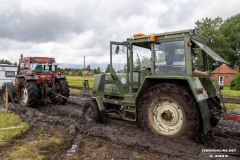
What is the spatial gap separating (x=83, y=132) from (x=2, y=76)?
1104 cm

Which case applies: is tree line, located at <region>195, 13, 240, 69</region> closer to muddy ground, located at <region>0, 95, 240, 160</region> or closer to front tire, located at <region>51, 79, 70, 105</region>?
front tire, located at <region>51, 79, 70, 105</region>

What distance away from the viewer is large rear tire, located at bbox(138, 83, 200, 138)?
4941 mm

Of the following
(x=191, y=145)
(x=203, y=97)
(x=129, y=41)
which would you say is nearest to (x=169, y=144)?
(x=191, y=145)

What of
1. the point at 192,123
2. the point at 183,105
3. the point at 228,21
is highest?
the point at 228,21

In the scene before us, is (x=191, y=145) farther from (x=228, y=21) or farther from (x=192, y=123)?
(x=228, y=21)

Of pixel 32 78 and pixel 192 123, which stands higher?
pixel 32 78

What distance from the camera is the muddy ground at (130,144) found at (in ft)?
14.5

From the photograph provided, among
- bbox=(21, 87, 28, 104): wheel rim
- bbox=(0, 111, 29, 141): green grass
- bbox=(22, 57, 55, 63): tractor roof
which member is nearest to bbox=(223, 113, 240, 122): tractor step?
bbox=(0, 111, 29, 141): green grass

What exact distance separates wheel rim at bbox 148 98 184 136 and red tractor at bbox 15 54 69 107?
5.88 meters

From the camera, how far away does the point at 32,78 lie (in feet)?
33.7

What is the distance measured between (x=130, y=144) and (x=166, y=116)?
3.74 ft

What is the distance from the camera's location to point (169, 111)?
536 centimetres

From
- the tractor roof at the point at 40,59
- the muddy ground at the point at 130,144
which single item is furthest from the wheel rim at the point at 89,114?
the tractor roof at the point at 40,59

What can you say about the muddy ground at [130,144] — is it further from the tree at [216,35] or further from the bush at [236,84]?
the tree at [216,35]
